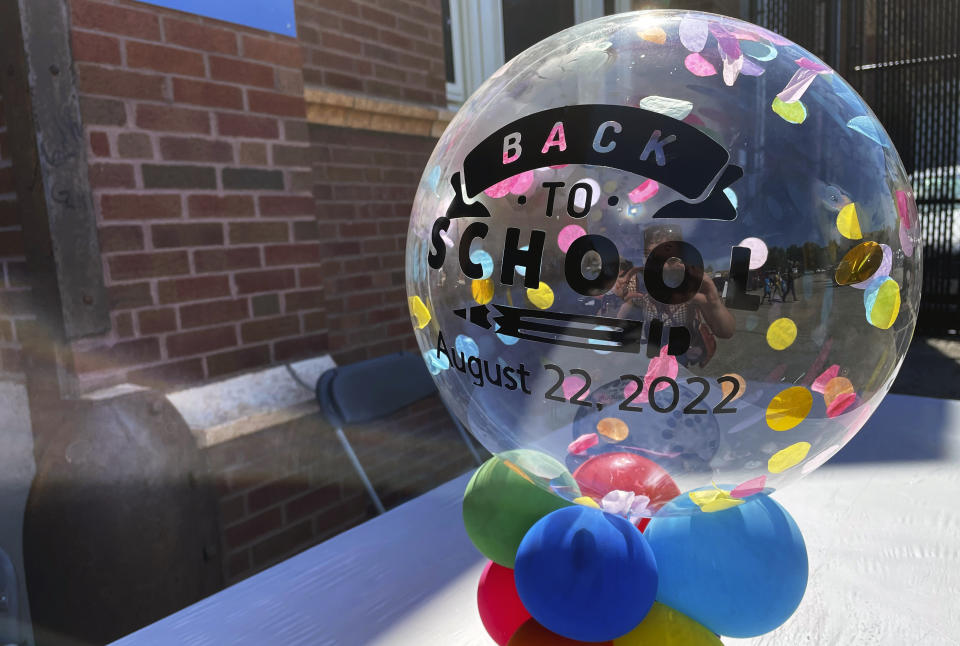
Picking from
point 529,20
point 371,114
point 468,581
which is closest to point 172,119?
point 371,114

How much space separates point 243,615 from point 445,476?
7.07 feet

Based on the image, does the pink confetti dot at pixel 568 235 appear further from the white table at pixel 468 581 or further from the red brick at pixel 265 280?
the red brick at pixel 265 280

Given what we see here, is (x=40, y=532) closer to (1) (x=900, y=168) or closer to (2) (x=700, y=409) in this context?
(2) (x=700, y=409)

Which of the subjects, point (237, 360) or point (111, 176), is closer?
point (111, 176)

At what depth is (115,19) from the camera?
6.53ft

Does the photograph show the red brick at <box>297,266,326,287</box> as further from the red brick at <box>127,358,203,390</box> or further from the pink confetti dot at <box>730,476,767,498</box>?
the pink confetti dot at <box>730,476,767,498</box>

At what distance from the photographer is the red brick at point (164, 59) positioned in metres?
2.04

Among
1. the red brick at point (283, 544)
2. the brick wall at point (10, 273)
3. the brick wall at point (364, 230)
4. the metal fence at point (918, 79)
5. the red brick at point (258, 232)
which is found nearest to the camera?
the brick wall at point (10, 273)

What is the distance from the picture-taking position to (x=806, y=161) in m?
0.74

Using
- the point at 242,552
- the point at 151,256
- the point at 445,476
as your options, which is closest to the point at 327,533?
the point at 242,552

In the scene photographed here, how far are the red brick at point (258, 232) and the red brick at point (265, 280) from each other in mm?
119

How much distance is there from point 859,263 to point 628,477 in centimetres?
37

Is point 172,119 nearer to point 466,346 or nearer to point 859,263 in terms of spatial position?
point 466,346

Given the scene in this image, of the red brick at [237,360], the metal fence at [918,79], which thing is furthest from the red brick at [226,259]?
the metal fence at [918,79]
